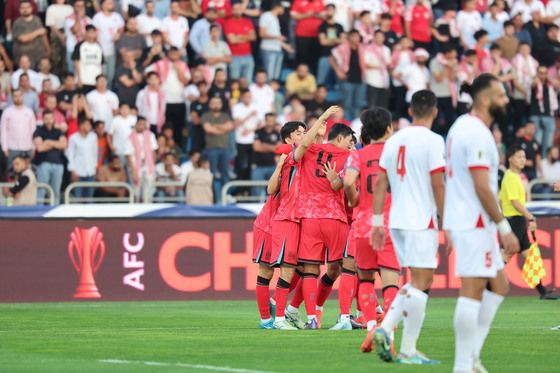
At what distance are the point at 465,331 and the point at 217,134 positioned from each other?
1752 cm

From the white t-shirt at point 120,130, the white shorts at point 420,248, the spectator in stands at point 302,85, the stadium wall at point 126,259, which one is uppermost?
the spectator in stands at point 302,85

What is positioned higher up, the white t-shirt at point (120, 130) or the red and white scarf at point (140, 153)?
the white t-shirt at point (120, 130)

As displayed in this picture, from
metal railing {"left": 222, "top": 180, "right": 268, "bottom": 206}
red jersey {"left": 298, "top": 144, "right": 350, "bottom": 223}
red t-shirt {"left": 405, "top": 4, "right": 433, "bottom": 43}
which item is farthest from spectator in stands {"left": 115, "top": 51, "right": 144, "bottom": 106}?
red jersey {"left": 298, "top": 144, "right": 350, "bottom": 223}

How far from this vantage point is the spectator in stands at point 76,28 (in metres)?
27.4

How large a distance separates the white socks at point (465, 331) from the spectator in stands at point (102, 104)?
17549mm

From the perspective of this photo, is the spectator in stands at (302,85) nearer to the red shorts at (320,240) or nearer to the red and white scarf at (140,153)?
the red and white scarf at (140,153)

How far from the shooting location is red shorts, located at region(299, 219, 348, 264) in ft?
50.7

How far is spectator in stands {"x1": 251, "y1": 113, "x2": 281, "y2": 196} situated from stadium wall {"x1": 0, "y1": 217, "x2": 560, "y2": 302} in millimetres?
3404

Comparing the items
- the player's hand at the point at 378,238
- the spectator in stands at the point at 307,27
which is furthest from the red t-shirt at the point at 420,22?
the player's hand at the point at 378,238

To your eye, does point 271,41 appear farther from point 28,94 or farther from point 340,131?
point 340,131

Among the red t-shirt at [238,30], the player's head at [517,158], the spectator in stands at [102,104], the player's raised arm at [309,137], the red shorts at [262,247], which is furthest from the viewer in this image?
the red t-shirt at [238,30]

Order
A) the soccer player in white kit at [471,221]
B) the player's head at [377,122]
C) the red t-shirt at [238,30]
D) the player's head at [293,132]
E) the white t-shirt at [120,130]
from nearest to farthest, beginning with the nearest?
1. the soccer player in white kit at [471,221]
2. the player's head at [377,122]
3. the player's head at [293,132]
4. the white t-shirt at [120,130]
5. the red t-shirt at [238,30]

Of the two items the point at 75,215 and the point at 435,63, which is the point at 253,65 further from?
the point at 75,215

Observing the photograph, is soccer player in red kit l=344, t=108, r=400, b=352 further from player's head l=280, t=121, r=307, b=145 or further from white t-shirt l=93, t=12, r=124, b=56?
white t-shirt l=93, t=12, r=124, b=56
